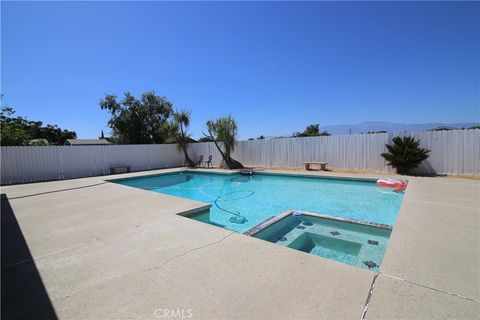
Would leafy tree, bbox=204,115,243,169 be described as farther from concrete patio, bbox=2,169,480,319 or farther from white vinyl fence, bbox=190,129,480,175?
concrete patio, bbox=2,169,480,319

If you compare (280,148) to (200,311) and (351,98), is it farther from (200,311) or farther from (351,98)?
(200,311)

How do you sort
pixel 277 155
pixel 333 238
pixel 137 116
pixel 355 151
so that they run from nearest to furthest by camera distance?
pixel 333 238
pixel 355 151
pixel 277 155
pixel 137 116

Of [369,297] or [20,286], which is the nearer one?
[369,297]

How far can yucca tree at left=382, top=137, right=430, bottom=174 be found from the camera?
792 cm

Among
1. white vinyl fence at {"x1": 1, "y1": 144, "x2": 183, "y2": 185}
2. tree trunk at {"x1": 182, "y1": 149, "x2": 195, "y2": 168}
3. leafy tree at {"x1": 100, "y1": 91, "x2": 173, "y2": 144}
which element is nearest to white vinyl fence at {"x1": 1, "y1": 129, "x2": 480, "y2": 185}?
white vinyl fence at {"x1": 1, "y1": 144, "x2": 183, "y2": 185}

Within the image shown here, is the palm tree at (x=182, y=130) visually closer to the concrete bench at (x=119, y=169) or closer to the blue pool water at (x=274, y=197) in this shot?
the concrete bench at (x=119, y=169)

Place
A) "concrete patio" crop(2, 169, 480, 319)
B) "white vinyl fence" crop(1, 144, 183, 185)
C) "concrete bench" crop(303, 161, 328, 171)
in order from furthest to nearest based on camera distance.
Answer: "concrete bench" crop(303, 161, 328, 171) → "white vinyl fence" crop(1, 144, 183, 185) → "concrete patio" crop(2, 169, 480, 319)

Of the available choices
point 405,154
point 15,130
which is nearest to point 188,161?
point 405,154

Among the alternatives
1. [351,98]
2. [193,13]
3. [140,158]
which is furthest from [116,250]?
[351,98]

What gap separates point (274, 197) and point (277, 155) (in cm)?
561

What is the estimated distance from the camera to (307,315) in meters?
1.39

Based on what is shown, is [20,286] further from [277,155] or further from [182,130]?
[182,130]

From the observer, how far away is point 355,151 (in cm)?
963

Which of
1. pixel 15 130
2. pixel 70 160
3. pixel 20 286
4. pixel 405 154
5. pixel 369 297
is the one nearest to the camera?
pixel 369 297
